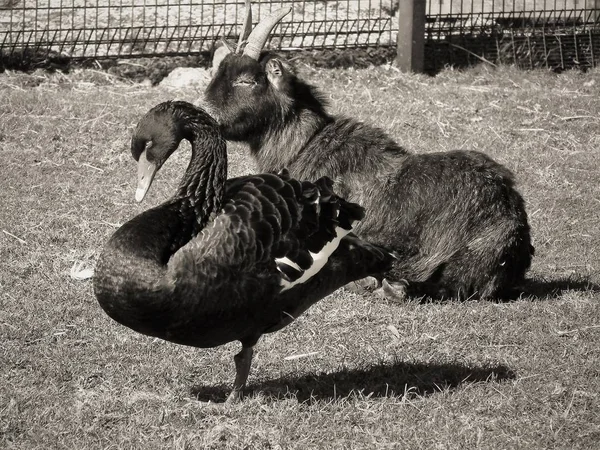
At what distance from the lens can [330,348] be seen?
5.41 metres

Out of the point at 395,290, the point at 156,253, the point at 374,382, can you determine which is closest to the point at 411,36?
the point at 395,290

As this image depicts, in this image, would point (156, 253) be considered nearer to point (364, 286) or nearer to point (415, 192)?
point (364, 286)

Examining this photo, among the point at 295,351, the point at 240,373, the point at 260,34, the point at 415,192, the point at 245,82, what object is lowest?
the point at 295,351

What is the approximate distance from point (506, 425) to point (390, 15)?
305 inches

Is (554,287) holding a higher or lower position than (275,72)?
lower

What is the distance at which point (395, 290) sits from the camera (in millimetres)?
6156

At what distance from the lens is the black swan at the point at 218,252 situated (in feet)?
13.7

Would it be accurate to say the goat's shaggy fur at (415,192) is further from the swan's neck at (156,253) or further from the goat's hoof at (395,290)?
the swan's neck at (156,253)

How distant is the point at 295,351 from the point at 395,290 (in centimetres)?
109

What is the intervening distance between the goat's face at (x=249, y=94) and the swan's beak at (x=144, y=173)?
7.44 feet

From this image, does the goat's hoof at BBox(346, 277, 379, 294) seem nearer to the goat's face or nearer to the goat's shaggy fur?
the goat's shaggy fur

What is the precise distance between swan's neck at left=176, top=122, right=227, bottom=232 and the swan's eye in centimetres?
233

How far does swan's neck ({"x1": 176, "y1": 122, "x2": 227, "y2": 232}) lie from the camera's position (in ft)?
15.0

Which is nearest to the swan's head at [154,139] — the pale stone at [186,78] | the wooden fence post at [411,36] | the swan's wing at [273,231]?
the swan's wing at [273,231]
